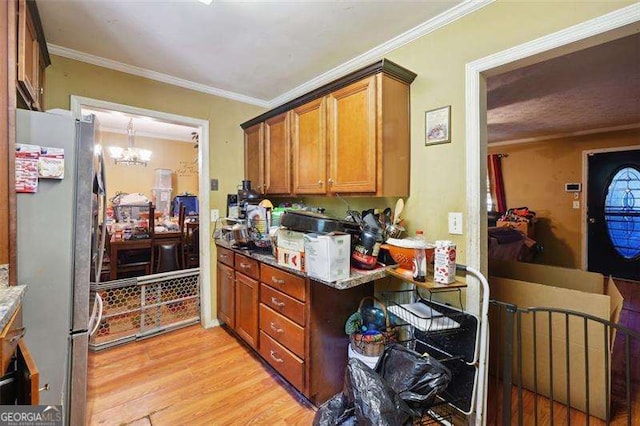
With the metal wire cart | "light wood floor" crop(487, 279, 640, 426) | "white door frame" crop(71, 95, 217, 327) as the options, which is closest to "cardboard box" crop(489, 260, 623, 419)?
"light wood floor" crop(487, 279, 640, 426)

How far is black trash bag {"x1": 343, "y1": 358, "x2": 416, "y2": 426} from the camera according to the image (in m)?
1.13

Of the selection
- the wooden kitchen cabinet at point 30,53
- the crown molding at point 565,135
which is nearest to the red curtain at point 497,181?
the crown molding at point 565,135

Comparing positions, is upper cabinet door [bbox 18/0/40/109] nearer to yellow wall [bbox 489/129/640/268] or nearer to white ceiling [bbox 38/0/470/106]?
white ceiling [bbox 38/0/470/106]

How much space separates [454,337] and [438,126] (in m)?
1.27

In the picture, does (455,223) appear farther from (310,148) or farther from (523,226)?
(523,226)

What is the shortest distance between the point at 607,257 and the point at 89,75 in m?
7.26

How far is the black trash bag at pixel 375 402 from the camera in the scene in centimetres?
113

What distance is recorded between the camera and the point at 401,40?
202 cm

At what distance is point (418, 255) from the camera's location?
1514mm

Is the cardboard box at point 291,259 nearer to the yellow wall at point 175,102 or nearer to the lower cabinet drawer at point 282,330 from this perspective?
the lower cabinet drawer at point 282,330

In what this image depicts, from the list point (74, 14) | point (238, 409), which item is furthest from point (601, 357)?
point (74, 14)

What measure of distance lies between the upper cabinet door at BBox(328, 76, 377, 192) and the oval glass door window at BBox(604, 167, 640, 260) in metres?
5.19

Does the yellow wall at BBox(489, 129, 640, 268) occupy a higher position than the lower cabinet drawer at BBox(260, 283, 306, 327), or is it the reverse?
the yellow wall at BBox(489, 129, 640, 268)

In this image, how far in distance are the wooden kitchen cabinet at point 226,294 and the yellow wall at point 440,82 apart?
119cm
